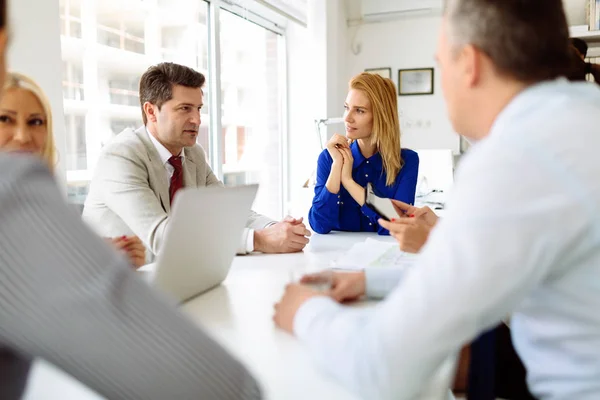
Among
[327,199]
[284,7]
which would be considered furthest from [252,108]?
[327,199]

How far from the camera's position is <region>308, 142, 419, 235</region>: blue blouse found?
2271 millimetres

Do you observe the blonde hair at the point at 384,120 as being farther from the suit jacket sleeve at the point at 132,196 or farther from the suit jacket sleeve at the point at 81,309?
the suit jacket sleeve at the point at 81,309

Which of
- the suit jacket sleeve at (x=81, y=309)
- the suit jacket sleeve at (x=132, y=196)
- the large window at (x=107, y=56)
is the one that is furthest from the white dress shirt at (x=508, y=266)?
the large window at (x=107, y=56)

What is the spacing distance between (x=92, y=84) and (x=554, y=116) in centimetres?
251

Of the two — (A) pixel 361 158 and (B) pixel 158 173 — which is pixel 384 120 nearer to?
(A) pixel 361 158

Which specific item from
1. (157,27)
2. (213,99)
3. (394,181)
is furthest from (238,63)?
(394,181)

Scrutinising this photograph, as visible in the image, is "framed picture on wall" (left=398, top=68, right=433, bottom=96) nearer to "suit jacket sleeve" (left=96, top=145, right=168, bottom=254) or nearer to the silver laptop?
"suit jacket sleeve" (left=96, top=145, right=168, bottom=254)

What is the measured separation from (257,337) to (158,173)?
3.99 ft

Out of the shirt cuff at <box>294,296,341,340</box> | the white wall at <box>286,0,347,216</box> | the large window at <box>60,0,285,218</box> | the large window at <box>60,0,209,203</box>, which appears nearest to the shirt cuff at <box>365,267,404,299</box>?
the shirt cuff at <box>294,296,341,340</box>

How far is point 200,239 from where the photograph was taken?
3.57 ft

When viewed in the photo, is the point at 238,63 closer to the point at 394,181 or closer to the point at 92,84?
the point at 92,84

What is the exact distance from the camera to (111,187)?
6.05 ft

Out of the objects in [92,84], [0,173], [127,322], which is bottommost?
[127,322]

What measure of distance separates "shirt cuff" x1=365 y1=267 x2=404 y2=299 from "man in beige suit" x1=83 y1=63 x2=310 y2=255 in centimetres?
59
